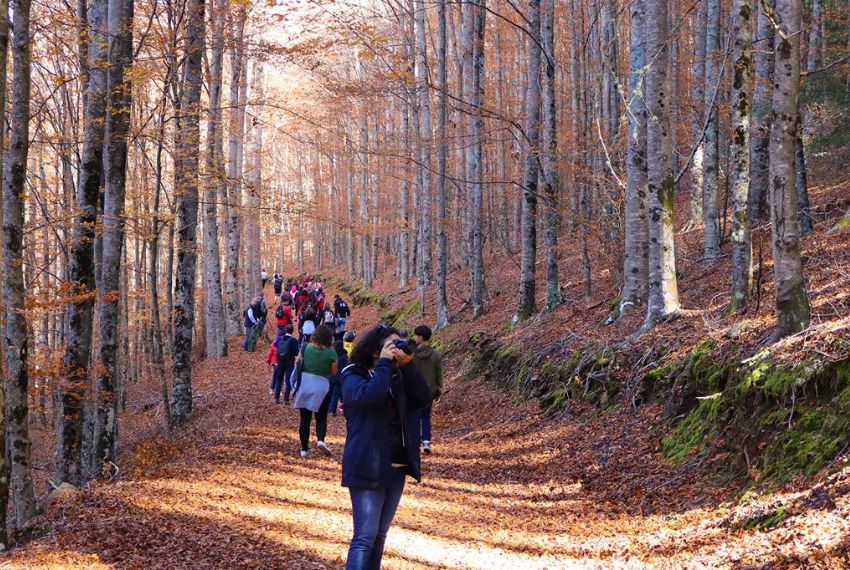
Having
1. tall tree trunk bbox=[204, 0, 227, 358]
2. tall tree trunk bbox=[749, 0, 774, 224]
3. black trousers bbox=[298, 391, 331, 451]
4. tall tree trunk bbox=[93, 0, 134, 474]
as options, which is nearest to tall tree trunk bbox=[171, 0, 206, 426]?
tall tree trunk bbox=[93, 0, 134, 474]

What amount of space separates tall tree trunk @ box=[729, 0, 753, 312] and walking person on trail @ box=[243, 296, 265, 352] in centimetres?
1738

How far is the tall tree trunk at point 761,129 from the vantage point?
1304cm

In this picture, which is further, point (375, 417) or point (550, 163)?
point (550, 163)

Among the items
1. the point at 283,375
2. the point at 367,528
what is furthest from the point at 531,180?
the point at 367,528

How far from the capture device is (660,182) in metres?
10.3

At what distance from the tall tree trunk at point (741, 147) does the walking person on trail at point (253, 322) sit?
57.0 feet

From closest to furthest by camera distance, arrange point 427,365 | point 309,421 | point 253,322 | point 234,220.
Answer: point 427,365 → point 309,421 → point 253,322 → point 234,220

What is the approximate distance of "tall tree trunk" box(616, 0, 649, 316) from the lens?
10.9 meters

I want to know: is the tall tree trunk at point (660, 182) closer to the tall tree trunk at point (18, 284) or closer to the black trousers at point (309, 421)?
the black trousers at point (309, 421)

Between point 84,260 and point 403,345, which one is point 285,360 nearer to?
point 84,260

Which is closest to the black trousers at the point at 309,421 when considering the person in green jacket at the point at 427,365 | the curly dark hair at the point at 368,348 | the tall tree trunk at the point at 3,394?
the person in green jacket at the point at 427,365

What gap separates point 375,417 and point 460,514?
3.60 metres

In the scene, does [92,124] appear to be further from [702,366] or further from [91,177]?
[702,366]

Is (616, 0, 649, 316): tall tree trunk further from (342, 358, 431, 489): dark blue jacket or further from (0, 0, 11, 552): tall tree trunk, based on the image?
(0, 0, 11, 552): tall tree trunk
